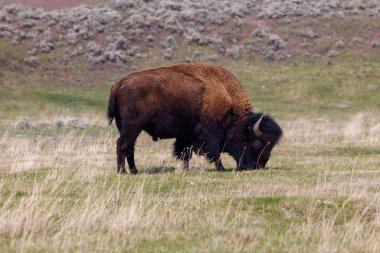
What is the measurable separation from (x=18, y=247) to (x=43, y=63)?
3341 cm

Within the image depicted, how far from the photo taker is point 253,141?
1459 centimetres

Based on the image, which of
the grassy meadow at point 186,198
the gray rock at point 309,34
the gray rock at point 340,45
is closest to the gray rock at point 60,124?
the grassy meadow at point 186,198

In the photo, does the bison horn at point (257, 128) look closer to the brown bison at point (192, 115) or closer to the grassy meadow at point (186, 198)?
the brown bison at point (192, 115)

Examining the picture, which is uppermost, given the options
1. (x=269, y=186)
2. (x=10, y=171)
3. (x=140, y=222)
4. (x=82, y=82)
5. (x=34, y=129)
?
(x=140, y=222)

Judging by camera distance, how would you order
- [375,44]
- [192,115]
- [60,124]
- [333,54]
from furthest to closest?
[375,44]
[333,54]
[60,124]
[192,115]

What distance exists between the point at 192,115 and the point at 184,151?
0.81 meters

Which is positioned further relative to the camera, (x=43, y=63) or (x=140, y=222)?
(x=43, y=63)

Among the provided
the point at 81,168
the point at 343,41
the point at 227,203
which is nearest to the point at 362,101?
the point at 343,41

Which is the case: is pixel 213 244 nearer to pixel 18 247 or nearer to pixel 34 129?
pixel 18 247

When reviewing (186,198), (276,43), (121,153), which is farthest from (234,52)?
(186,198)

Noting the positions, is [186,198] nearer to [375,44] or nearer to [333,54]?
[333,54]

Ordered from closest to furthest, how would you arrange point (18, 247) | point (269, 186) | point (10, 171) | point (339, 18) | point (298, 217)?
point (18, 247) < point (298, 217) < point (269, 186) < point (10, 171) < point (339, 18)

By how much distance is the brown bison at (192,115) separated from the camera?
530 inches

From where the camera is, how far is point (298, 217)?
29.9 feet
